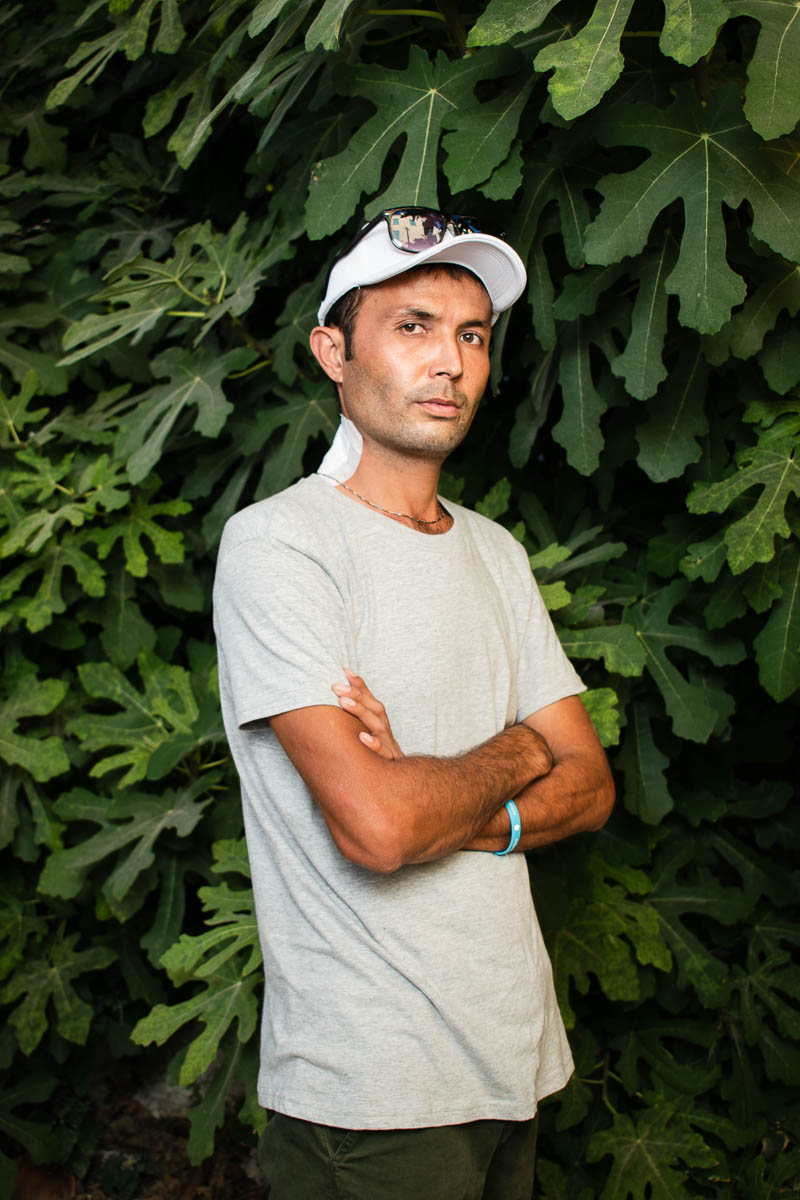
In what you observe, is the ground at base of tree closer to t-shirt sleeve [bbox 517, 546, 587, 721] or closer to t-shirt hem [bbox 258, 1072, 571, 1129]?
t-shirt hem [bbox 258, 1072, 571, 1129]

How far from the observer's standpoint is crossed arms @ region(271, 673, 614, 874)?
1.36 m

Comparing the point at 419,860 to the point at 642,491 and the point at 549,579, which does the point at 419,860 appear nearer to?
the point at 549,579

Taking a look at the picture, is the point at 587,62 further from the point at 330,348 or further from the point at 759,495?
the point at 759,495

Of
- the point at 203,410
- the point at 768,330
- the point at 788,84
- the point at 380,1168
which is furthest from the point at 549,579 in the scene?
the point at 380,1168

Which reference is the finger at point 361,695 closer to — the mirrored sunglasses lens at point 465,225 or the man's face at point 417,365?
the man's face at point 417,365

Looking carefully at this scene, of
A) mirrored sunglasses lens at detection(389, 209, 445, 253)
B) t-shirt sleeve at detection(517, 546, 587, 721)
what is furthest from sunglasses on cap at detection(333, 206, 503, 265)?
t-shirt sleeve at detection(517, 546, 587, 721)

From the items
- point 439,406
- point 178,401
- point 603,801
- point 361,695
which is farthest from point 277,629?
point 178,401

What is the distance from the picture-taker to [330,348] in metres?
1.81

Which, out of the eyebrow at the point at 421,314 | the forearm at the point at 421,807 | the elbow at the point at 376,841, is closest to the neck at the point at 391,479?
the eyebrow at the point at 421,314

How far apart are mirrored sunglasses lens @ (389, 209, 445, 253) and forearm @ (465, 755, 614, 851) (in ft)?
3.00

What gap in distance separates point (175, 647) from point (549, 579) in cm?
116

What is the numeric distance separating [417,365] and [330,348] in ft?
0.71

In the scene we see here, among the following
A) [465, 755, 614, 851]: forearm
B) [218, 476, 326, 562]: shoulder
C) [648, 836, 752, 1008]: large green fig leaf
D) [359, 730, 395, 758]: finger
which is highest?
[218, 476, 326, 562]: shoulder

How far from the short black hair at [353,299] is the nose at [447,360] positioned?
14cm
